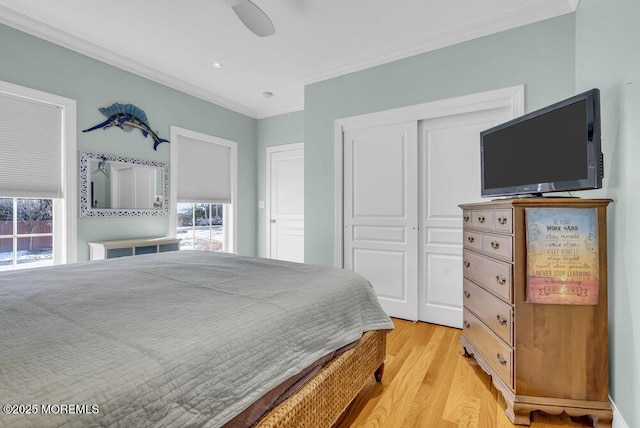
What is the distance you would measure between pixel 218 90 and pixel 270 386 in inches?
155

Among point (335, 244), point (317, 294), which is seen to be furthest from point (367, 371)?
point (335, 244)

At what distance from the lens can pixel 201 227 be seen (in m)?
4.19

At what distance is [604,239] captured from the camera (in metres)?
1.46

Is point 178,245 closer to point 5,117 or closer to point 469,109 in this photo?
point 5,117

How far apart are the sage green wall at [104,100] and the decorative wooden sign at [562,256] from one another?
363 cm

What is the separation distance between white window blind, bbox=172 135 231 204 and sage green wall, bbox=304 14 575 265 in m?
1.51

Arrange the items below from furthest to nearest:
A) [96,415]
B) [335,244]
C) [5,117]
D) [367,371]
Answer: [335,244] → [5,117] → [367,371] → [96,415]

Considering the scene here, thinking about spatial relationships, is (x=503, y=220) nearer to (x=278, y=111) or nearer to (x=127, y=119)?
(x=127, y=119)

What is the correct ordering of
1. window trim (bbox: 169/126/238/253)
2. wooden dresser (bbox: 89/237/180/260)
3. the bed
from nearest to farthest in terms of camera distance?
the bed < wooden dresser (bbox: 89/237/180/260) < window trim (bbox: 169/126/238/253)

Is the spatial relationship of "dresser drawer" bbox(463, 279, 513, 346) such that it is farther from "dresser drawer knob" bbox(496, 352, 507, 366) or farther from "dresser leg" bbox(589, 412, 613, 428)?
"dresser leg" bbox(589, 412, 613, 428)

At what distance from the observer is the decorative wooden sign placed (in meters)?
1.46

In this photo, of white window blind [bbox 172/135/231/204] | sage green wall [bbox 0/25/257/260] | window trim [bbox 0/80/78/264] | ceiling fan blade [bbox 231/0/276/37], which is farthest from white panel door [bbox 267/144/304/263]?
window trim [bbox 0/80/78/264]

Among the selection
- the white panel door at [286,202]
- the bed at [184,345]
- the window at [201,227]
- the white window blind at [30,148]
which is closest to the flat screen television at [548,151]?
the bed at [184,345]

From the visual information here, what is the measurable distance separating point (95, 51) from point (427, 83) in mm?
3212
